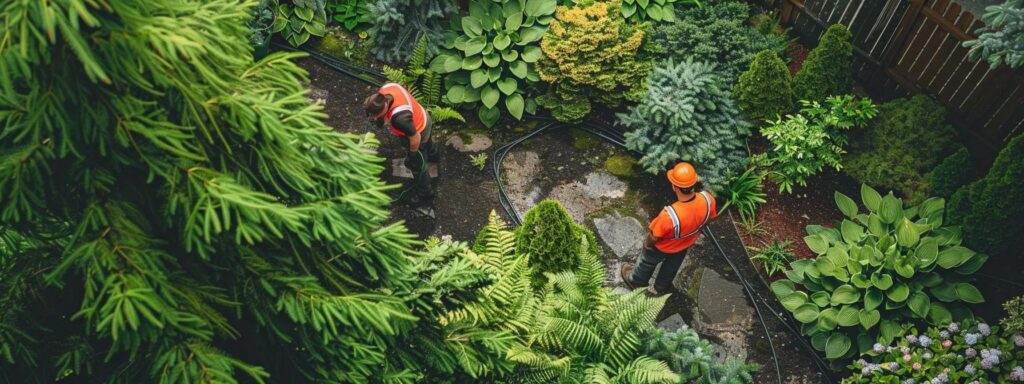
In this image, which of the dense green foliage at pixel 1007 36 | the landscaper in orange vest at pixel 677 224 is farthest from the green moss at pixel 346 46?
the dense green foliage at pixel 1007 36

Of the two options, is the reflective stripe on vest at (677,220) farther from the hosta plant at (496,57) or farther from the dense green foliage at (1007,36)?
the hosta plant at (496,57)

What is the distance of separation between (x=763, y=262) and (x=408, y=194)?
3.85 m

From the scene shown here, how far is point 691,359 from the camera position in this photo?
17.3 feet

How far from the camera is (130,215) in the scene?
7.80 feet

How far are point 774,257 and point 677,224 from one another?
1.74 meters

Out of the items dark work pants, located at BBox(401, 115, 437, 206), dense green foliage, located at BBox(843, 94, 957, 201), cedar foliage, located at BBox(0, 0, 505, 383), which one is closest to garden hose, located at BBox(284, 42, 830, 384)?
dark work pants, located at BBox(401, 115, 437, 206)

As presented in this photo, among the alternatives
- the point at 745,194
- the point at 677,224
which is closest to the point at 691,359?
the point at 677,224

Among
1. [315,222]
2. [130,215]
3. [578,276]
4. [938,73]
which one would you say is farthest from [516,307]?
[938,73]

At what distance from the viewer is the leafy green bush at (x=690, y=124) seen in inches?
274

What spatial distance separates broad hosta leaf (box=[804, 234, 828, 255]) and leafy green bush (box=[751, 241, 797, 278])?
28 centimetres

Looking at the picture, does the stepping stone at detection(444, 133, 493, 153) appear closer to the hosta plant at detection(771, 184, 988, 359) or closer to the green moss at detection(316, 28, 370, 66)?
the green moss at detection(316, 28, 370, 66)

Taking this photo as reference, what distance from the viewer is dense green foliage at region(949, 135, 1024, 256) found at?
5.48 meters

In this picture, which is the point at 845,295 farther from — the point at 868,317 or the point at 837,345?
the point at 837,345

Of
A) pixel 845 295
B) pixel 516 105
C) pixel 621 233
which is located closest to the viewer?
pixel 845 295
